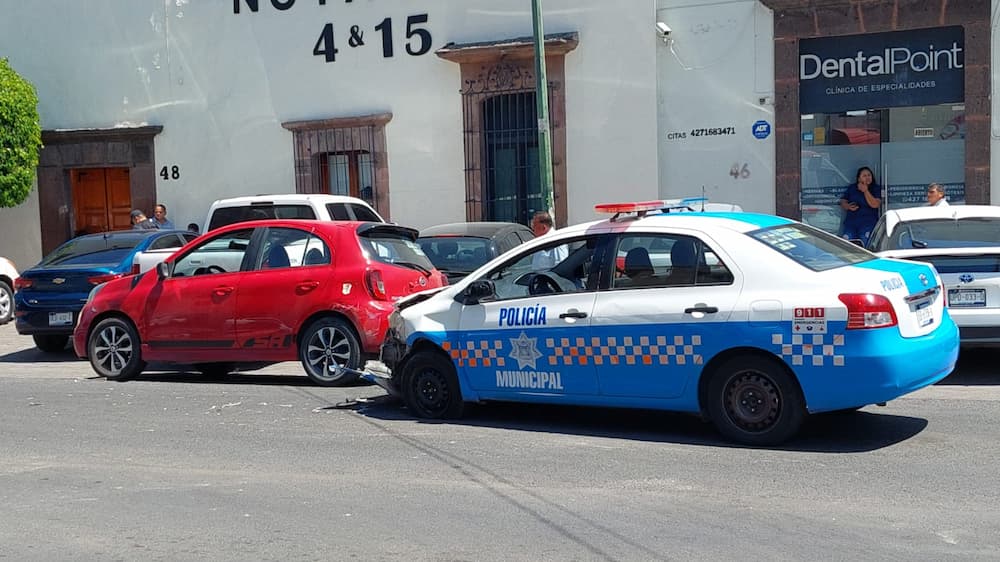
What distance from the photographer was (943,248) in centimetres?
1020

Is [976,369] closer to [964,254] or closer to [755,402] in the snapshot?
[964,254]

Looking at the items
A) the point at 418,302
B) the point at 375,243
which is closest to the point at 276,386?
the point at 375,243

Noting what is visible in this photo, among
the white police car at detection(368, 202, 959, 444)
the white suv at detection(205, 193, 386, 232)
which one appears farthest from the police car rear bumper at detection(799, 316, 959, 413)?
the white suv at detection(205, 193, 386, 232)

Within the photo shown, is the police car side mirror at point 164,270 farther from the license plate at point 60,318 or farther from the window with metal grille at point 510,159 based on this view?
the window with metal grille at point 510,159

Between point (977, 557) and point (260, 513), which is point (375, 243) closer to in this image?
point (260, 513)

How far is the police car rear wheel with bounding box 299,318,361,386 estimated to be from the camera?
35.2 ft

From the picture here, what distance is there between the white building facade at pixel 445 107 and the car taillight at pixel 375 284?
26.2ft

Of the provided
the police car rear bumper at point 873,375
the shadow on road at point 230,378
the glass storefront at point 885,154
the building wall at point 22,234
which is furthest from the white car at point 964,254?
the building wall at point 22,234

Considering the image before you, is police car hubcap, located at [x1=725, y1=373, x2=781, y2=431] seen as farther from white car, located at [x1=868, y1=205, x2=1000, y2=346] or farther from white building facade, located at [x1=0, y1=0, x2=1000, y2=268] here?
white building facade, located at [x1=0, y1=0, x2=1000, y2=268]

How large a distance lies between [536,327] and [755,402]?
1626 millimetres

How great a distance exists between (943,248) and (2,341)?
12.5 m

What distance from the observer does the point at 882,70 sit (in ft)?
54.6

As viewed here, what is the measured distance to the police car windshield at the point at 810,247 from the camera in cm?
761

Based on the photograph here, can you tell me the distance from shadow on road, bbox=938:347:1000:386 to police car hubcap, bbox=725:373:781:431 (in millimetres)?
3636
